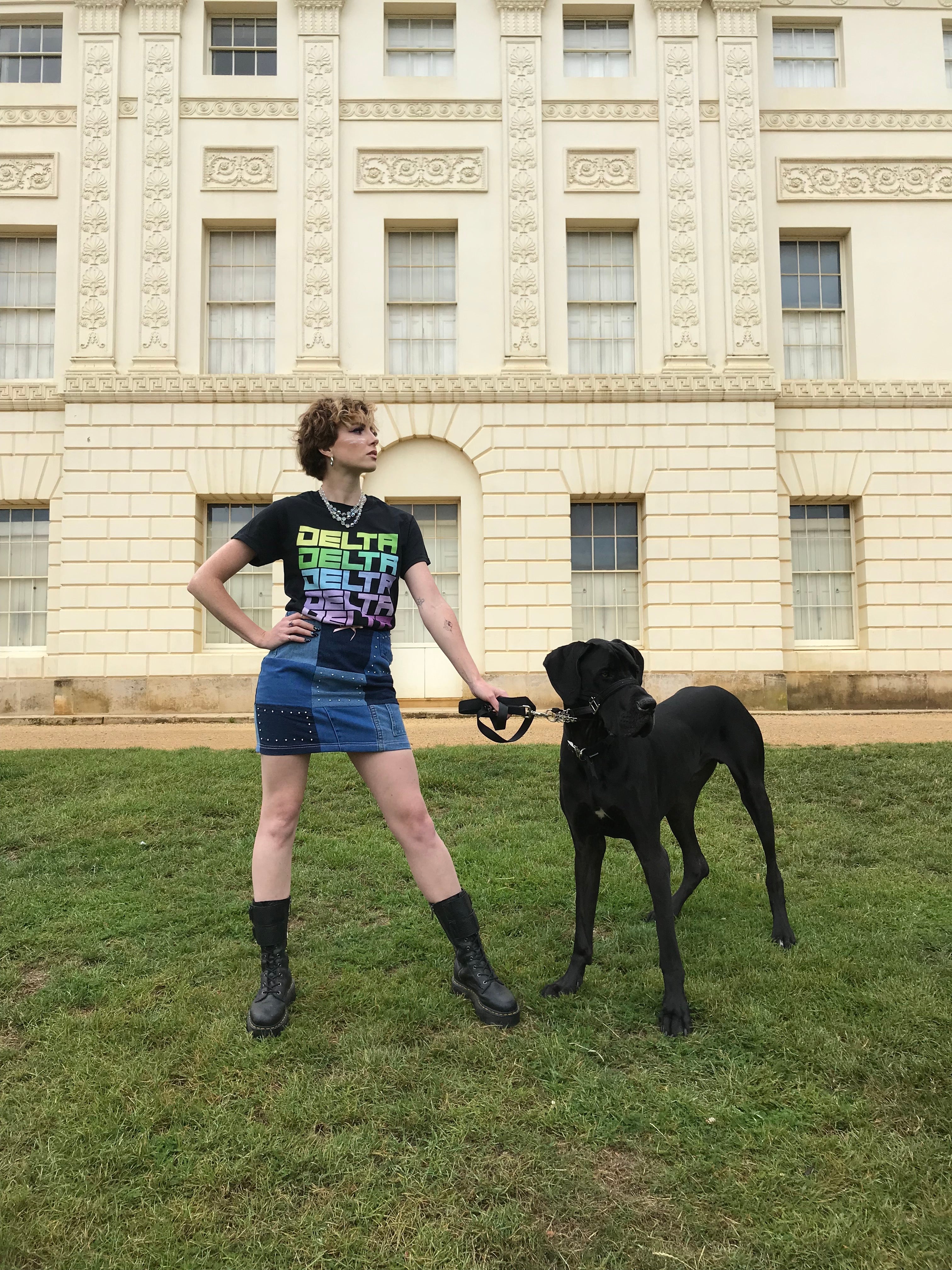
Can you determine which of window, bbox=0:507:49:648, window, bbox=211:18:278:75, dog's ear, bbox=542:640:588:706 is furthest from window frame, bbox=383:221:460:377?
dog's ear, bbox=542:640:588:706

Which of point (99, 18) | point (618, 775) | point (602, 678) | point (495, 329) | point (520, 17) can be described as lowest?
point (618, 775)

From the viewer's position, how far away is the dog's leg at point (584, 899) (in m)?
3.69

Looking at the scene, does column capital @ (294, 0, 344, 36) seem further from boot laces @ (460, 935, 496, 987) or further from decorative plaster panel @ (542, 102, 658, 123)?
boot laces @ (460, 935, 496, 987)

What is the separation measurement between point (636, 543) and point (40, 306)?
452 inches

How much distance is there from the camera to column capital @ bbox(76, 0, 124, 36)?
15367 mm

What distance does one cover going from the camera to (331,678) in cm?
338

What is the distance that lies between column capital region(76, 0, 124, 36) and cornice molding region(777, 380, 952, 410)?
43.8 ft

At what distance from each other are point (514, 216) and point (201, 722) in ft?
33.4

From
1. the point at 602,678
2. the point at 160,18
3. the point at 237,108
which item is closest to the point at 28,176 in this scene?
the point at 160,18

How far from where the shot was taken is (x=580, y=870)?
3.74 meters

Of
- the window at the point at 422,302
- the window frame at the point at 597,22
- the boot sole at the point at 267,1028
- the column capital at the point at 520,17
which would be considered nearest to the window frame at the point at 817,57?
the window frame at the point at 597,22

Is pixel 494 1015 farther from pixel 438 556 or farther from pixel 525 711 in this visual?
pixel 438 556

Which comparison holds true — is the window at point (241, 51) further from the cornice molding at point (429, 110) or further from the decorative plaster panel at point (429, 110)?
the decorative plaster panel at point (429, 110)

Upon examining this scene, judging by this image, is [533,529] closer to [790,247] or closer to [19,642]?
[790,247]
